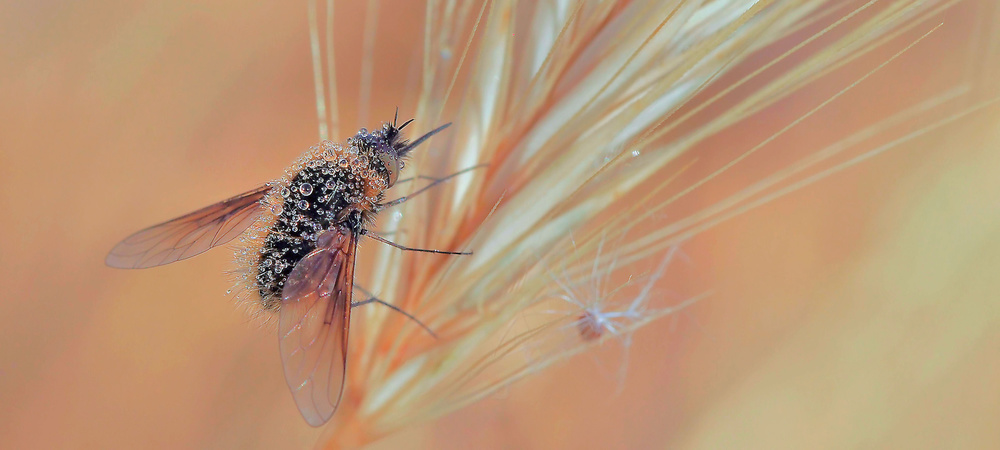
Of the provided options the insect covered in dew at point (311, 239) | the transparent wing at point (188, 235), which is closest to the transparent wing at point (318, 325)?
the insect covered in dew at point (311, 239)

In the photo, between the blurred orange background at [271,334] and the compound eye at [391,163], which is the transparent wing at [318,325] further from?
the blurred orange background at [271,334]

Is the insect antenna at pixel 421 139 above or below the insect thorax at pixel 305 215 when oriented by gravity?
above

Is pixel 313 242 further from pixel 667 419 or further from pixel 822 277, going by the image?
pixel 822 277

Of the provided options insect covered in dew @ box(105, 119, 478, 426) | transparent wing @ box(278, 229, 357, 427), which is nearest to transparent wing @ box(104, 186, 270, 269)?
insect covered in dew @ box(105, 119, 478, 426)

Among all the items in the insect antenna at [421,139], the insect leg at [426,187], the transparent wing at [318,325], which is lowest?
the transparent wing at [318,325]

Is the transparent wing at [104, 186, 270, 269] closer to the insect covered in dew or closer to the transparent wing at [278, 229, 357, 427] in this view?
the insect covered in dew

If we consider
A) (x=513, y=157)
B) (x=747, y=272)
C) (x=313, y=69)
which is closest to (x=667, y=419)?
(x=747, y=272)

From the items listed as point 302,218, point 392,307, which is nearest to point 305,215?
point 302,218
